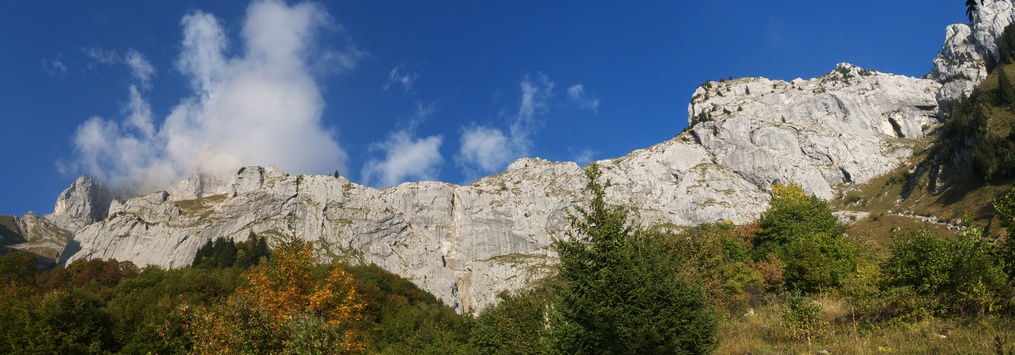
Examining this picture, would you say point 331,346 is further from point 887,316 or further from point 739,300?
point 739,300

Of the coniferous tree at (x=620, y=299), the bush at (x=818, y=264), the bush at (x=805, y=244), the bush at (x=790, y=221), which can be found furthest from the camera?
the bush at (x=790, y=221)

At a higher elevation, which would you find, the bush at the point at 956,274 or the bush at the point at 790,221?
the bush at the point at 790,221

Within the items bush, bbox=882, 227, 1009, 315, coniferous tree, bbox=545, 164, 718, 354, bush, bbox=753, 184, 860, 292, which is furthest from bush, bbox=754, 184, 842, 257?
coniferous tree, bbox=545, 164, 718, 354

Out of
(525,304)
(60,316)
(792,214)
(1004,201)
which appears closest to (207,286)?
(60,316)

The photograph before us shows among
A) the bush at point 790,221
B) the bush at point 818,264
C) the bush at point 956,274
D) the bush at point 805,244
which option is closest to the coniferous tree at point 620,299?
the bush at point 805,244

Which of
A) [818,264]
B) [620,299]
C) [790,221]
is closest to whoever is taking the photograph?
[620,299]

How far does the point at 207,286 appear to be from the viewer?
6391 cm

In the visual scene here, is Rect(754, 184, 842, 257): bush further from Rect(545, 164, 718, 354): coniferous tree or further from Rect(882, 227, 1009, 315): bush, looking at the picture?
Rect(545, 164, 718, 354): coniferous tree

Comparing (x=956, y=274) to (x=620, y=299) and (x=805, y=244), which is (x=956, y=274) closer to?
(x=620, y=299)

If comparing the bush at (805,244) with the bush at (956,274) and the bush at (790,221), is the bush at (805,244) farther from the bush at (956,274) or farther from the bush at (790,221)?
the bush at (956,274)

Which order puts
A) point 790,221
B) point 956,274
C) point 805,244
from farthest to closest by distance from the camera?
point 790,221 < point 805,244 < point 956,274

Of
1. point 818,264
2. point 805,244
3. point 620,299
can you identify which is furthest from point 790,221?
point 620,299

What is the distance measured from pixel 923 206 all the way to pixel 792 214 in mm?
103015

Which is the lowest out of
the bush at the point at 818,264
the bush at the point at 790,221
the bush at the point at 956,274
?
the bush at the point at 956,274
